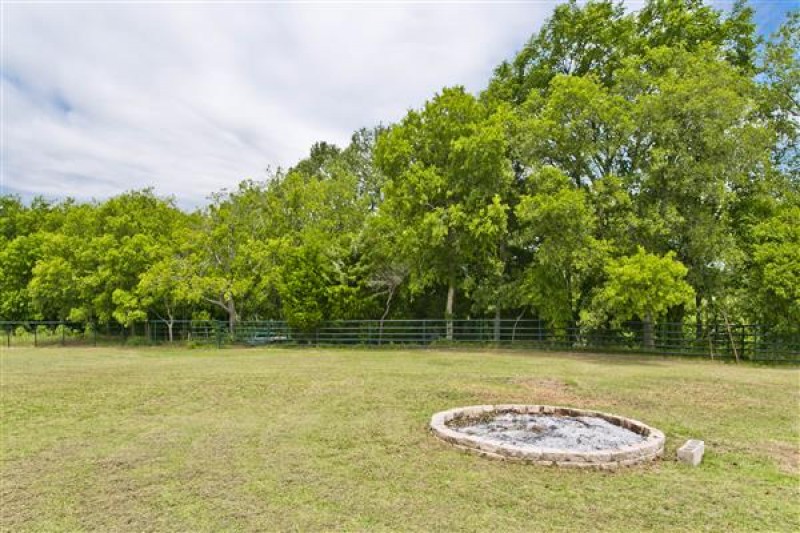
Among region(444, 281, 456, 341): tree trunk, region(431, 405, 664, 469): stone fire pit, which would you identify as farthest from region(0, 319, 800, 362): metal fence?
region(431, 405, 664, 469): stone fire pit

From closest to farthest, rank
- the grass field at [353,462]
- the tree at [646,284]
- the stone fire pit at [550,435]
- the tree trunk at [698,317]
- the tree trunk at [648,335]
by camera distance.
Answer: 1. the grass field at [353,462]
2. the stone fire pit at [550,435]
3. the tree at [646,284]
4. the tree trunk at [698,317]
5. the tree trunk at [648,335]

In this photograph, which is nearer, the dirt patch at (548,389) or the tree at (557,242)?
the dirt patch at (548,389)

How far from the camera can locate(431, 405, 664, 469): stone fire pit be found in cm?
530

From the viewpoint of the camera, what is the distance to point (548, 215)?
16.9m

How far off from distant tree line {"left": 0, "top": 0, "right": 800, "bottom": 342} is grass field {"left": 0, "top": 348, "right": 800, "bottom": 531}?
676cm

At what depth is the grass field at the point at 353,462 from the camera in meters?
4.07

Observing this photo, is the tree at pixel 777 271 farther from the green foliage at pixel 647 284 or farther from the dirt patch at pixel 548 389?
the dirt patch at pixel 548 389

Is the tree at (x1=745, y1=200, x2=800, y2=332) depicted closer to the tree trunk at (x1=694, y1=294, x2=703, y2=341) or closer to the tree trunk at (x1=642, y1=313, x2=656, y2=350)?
the tree trunk at (x1=694, y1=294, x2=703, y2=341)

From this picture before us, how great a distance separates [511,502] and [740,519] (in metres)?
1.66

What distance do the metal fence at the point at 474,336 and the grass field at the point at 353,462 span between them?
633 cm

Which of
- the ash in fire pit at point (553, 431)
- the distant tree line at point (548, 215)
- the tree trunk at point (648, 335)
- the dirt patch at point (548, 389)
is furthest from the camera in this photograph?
the tree trunk at point (648, 335)

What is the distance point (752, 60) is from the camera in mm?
20172

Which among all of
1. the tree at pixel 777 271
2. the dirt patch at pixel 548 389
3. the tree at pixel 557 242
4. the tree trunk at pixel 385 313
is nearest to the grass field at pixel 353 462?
the dirt patch at pixel 548 389

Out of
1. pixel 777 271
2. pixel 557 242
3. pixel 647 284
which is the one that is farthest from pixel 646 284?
pixel 777 271
